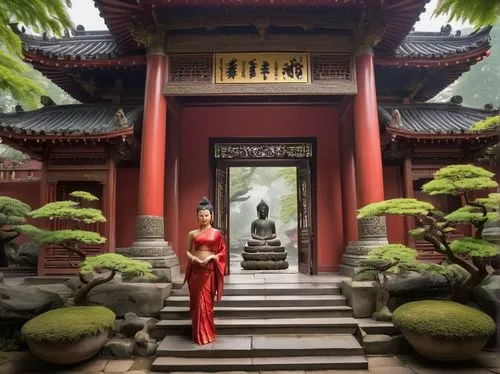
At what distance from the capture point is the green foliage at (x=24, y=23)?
3.42 meters

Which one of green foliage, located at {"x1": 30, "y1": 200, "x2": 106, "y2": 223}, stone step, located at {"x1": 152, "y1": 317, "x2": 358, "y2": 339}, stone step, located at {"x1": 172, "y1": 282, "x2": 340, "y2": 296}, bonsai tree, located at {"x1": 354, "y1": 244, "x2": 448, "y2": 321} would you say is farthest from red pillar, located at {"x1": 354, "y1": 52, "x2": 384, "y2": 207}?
green foliage, located at {"x1": 30, "y1": 200, "x2": 106, "y2": 223}

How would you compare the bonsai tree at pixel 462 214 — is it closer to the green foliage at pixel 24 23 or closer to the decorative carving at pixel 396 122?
the decorative carving at pixel 396 122

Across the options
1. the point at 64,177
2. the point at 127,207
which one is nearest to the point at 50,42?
the point at 64,177

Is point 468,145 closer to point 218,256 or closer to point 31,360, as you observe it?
point 218,256

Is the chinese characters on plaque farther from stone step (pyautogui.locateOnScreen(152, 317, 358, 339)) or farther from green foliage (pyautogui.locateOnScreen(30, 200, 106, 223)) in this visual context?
stone step (pyautogui.locateOnScreen(152, 317, 358, 339))

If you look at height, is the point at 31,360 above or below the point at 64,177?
below

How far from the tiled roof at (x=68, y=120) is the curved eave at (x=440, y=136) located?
536 centimetres

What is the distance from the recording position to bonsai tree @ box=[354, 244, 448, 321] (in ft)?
17.6

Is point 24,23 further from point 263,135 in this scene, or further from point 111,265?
point 263,135

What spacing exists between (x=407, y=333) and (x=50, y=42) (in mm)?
9743

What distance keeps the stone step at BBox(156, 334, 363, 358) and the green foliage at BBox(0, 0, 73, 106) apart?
11.7 feet

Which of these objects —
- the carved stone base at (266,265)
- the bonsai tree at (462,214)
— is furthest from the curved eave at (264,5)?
the carved stone base at (266,265)

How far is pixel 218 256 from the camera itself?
5.18 m

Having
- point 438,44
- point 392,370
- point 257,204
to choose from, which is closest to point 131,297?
point 392,370
